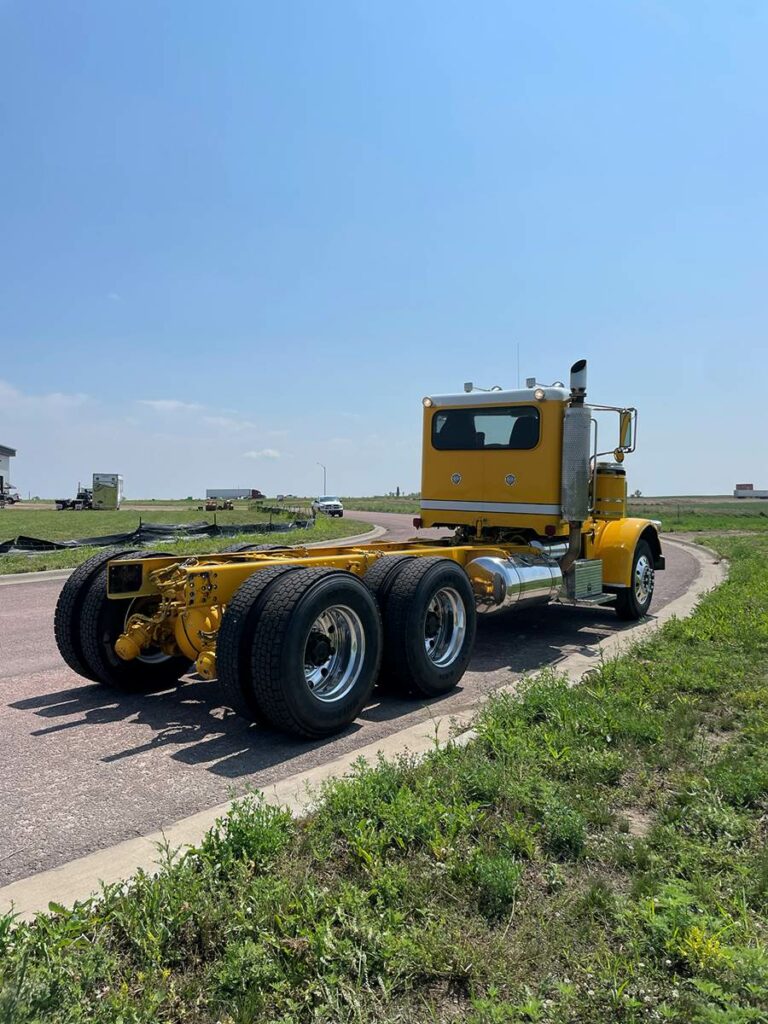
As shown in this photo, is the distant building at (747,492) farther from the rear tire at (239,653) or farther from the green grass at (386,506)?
the rear tire at (239,653)

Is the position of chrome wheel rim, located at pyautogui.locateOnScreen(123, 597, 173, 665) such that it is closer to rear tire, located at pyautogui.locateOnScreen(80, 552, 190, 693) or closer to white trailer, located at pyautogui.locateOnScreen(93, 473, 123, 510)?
rear tire, located at pyautogui.locateOnScreen(80, 552, 190, 693)

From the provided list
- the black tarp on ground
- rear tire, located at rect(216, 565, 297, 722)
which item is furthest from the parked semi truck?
the black tarp on ground

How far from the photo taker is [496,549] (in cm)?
760

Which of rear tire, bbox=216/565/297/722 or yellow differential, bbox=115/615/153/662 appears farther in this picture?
yellow differential, bbox=115/615/153/662

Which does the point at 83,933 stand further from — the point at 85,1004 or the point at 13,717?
the point at 13,717

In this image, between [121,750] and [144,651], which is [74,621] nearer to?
[144,651]

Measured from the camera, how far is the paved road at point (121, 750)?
3475 mm

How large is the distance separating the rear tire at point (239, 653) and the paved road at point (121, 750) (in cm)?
30

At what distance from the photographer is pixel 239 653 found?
4.55m

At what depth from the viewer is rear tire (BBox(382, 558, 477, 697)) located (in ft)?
18.2

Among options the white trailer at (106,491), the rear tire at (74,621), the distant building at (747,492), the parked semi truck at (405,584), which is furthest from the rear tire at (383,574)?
the distant building at (747,492)

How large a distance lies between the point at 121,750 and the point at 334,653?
1529mm

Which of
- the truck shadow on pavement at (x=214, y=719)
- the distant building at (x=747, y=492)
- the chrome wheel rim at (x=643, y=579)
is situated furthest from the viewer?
the distant building at (x=747, y=492)

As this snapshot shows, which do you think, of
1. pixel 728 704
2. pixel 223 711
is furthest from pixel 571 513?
pixel 223 711
